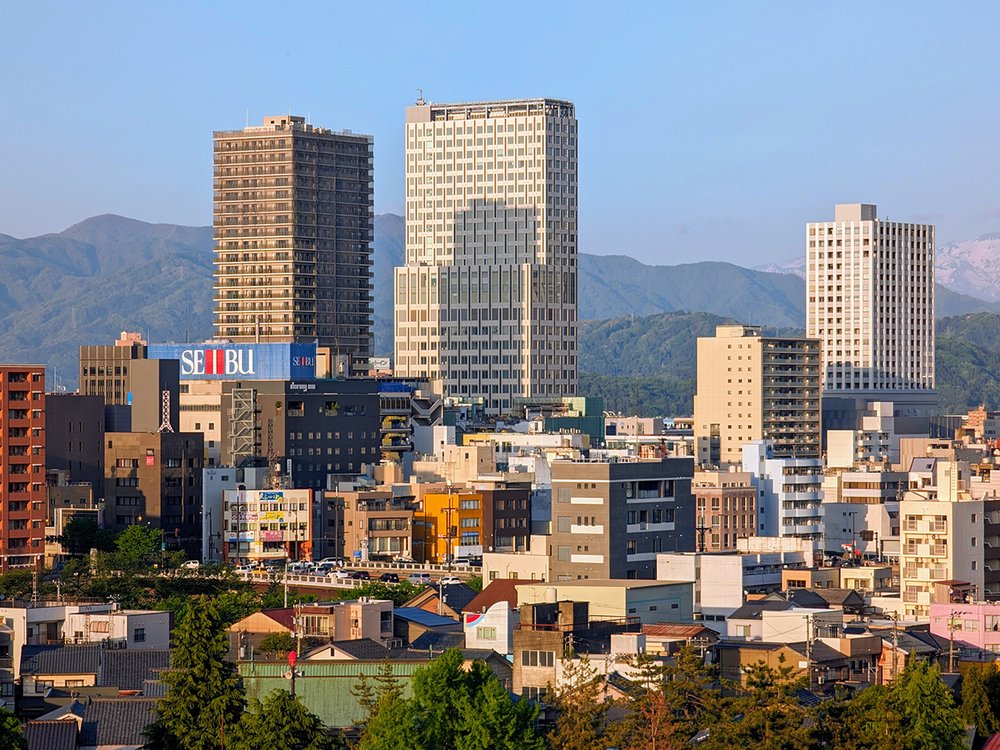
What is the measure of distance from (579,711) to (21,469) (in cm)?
9789

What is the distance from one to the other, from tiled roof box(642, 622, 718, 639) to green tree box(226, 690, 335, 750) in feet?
69.4

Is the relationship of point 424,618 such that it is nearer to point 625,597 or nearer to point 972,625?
point 625,597

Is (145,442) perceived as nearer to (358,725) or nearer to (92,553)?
(92,553)

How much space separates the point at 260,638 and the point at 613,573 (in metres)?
34.9

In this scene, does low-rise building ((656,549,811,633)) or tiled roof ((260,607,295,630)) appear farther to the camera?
low-rise building ((656,549,811,633))

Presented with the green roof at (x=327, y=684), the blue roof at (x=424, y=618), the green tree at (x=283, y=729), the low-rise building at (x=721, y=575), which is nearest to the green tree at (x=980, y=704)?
the green roof at (x=327, y=684)

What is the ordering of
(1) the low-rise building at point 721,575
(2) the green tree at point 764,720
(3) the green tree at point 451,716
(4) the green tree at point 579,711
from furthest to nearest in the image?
(1) the low-rise building at point 721,575
(2) the green tree at point 764,720
(4) the green tree at point 579,711
(3) the green tree at point 451,716

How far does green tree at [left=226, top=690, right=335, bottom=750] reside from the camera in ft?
199

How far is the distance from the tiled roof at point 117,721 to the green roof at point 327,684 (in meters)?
3.51

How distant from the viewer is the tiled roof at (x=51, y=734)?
64.9 m

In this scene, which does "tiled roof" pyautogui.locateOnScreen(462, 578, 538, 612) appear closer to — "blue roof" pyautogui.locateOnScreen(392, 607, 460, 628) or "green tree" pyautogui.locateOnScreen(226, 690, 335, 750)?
"blue roof" pyautogui.locateOnScreen(392, 607, 460, 628)

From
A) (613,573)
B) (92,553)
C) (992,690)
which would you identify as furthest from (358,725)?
(92,553)

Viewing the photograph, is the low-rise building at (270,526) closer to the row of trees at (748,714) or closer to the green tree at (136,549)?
the green tree at (136,549)

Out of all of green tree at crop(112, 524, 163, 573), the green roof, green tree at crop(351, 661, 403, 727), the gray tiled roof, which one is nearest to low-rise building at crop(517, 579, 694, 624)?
the gray tiled roof
